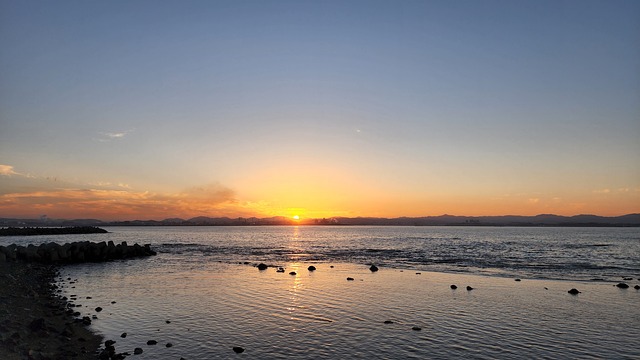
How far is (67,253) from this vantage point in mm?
56812

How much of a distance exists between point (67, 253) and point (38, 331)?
46.7 meters

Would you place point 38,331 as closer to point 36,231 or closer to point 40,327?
point 40,327

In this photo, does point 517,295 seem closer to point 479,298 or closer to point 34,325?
point 479,298

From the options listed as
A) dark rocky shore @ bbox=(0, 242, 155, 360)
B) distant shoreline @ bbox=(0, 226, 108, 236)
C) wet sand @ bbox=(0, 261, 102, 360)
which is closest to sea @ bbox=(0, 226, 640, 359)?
dark rocky shore @ bbox=(0, 242, 155, 360)

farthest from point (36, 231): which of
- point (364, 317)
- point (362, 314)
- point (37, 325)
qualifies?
point (364, 317)

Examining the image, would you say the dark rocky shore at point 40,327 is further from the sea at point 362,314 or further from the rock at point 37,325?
the sea at point 362,314

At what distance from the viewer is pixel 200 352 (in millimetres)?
16281

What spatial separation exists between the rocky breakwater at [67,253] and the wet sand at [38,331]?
96.4 ft

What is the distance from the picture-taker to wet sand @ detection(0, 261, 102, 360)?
1428 cm

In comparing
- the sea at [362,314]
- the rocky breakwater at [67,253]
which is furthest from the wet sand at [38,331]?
the rocky breakwater at [67,253]

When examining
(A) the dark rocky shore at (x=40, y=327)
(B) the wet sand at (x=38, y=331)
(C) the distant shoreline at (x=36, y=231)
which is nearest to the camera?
(B) the wet sand at (x=38, y=331)

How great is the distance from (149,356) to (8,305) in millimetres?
9836

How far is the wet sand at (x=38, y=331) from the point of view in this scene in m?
14.3

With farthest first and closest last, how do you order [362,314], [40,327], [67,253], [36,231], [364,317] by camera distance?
[36,231] → [67,253] → [362,314] → [364,317] → [40,327]
